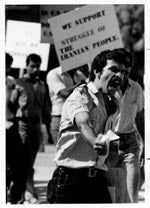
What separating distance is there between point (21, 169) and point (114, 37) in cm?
168

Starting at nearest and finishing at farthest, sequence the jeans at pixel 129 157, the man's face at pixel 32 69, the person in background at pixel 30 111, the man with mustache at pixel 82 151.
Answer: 1. the man with mustache at pixel 82 151
2. the jeans at pixel 129 157
3. the person in background at pixel 30 111
4. the man's face at pixel 32 69

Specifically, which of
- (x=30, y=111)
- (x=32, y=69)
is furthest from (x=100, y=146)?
(x=32, y=69)

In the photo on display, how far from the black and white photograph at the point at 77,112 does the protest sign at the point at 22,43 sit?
1 centimetres

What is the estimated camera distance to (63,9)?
8.49m

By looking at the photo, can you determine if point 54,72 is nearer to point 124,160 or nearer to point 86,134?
point 124,160

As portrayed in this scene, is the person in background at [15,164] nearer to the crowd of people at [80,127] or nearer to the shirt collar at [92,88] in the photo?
the crowd of people at [80,127]

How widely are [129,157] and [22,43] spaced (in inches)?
140

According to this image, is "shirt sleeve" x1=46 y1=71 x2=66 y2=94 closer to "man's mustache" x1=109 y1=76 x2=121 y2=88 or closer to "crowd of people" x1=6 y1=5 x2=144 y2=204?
"crowd of people" x1=6 y1=5 x2=144 y2=204

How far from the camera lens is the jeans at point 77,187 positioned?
173 inches

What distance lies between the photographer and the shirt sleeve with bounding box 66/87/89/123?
4188mm

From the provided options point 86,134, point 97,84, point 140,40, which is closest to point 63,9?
point 97,84

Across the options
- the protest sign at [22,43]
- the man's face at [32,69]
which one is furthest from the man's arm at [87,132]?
the protest sign at [22,43]

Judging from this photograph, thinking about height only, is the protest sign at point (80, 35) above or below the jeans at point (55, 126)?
above

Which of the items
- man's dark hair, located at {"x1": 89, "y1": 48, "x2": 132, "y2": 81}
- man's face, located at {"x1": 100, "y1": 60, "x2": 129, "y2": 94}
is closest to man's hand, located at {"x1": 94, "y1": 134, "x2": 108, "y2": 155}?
man's face, located at {"x1": 100, "y1": 60, "x2": 129, "y2": 94}
